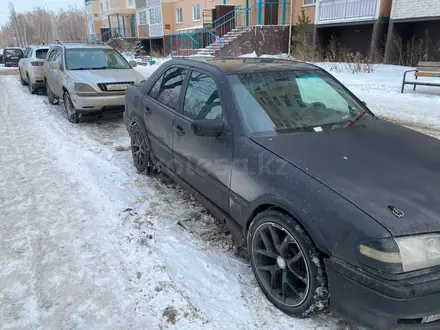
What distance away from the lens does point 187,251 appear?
3230mm

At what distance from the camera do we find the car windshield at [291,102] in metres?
2.97

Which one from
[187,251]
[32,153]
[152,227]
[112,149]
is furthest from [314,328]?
[32,153]

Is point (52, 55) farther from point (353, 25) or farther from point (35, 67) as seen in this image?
point (353, 25)

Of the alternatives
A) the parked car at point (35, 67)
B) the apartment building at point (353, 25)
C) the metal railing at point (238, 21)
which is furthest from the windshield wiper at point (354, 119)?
the metal railing at point (238, 21)

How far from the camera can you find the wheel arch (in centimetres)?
209

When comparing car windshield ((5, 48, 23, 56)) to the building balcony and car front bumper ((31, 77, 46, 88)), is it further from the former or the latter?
the building balcony

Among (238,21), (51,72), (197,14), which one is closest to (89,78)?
(51,72)

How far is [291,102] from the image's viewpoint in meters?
3.22

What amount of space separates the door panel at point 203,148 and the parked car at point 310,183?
0.05 feet

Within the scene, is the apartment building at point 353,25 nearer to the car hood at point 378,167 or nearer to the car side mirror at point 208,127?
the car hood at point 378,167

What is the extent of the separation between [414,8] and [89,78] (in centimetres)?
1360

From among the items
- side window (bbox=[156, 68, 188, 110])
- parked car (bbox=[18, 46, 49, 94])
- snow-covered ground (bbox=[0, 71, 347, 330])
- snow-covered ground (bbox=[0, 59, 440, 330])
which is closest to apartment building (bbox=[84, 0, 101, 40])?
parked car (bbox=[18, 46, 49, 94])

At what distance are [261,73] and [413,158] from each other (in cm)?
153

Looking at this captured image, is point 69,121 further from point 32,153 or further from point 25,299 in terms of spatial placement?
point 25,299
